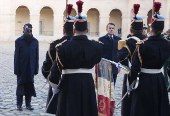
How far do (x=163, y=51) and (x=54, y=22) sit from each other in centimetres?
4133

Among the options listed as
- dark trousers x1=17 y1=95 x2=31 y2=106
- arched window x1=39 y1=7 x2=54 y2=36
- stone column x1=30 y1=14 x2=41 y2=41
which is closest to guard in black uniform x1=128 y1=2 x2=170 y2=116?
dark trousers x1=17 y1=95 x2=31 y2=106

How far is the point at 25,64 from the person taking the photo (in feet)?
27.8

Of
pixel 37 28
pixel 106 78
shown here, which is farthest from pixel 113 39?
pixel 37 28

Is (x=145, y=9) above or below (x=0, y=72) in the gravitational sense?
above

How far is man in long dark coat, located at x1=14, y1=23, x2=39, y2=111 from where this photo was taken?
27.7 ft

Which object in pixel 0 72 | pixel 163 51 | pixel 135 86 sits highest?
pixel 163 51

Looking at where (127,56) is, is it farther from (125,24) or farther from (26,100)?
(125,24)

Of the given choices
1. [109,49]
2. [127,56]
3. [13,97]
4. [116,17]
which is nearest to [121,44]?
[127,56]

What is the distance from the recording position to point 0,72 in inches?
617

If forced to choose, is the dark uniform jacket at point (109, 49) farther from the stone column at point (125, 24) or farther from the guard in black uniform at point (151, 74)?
the stone column at point (125, 24)

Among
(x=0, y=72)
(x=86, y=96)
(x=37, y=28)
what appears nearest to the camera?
(x=86, y=96)

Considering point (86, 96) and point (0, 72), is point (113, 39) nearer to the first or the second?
point (86, 96)

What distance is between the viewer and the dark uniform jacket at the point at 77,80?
534 cm

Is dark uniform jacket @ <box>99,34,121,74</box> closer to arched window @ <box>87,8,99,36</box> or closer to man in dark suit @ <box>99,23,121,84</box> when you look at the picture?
man in dark suit @ <box>99,23,121,84</box>
